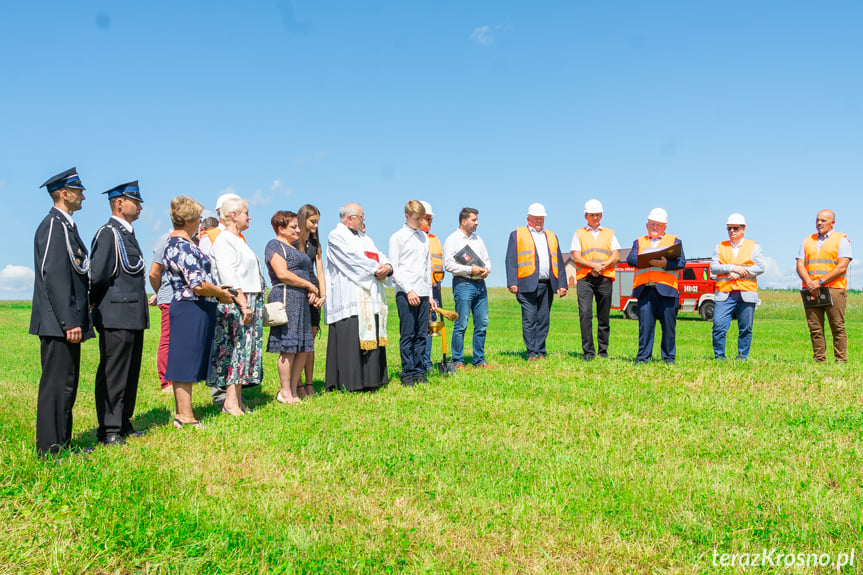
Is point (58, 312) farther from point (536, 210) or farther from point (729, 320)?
point (729, 320)

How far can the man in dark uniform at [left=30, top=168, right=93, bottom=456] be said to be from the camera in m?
4.47

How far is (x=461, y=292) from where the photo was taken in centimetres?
883

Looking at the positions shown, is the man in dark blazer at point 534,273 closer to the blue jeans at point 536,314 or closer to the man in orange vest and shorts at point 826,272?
the blue jeans at point 536,314

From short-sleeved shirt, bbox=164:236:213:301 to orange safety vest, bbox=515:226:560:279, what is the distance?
5153mm

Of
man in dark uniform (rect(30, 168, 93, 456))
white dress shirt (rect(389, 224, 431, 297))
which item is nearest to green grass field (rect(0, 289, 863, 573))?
man in dark uniform (rect(30, 168, 93, 456))

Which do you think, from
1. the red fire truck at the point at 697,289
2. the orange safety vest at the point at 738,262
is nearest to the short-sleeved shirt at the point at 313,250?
the orange safety vest at the point at 738,262

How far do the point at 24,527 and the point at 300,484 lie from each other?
1538 mm

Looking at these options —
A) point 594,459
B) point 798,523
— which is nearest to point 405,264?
point 594,459

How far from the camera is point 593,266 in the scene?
924 cm

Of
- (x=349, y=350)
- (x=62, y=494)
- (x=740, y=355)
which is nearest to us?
(x=62, y=494)

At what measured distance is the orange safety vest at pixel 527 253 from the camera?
926cm

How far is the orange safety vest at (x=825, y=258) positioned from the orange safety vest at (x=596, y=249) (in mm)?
3054

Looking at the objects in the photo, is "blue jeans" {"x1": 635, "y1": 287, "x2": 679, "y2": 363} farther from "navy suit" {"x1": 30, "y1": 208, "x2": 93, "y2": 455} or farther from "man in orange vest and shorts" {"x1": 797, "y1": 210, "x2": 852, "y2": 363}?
"navy suit" {"x1": 30, "y1": 208, "x2": 93, "y2": 455}

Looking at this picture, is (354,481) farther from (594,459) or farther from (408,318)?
(408,318)
